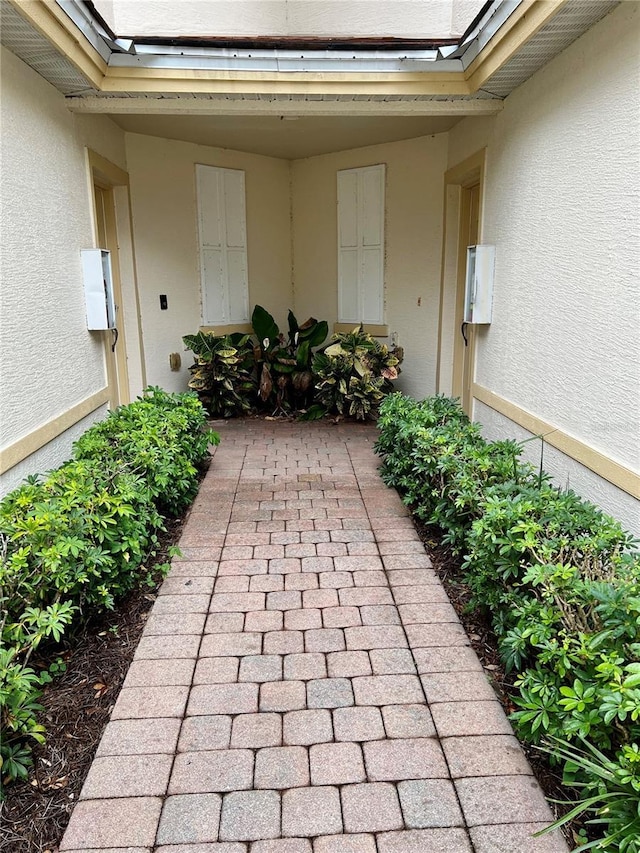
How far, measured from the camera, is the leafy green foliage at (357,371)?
6.62m

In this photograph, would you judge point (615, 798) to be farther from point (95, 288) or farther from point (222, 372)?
point (222, 372)

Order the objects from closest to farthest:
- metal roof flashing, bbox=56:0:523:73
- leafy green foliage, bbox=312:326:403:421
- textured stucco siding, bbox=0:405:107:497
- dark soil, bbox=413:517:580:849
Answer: dark soil, bbox=413:517:580:849, textured stucco siding, bbox=0:405:107:497, metal roof flashing, bbox=56:0:523:73, leafy green foliage, bbox=312:326:403:421

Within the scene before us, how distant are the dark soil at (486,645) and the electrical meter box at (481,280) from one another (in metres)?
1.94

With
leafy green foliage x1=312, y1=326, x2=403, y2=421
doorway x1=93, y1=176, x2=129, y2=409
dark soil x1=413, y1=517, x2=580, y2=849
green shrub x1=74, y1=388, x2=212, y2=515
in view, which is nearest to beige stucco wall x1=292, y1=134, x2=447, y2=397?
leafy green foliage x1=312, y1=326, x2=403, y2=421

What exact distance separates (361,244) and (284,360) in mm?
1699

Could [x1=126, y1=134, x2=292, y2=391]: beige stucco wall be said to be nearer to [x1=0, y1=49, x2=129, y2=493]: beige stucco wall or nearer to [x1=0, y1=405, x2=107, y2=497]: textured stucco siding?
[x1=0, y1=49, x2=129, y2=493]: beige stucco wall

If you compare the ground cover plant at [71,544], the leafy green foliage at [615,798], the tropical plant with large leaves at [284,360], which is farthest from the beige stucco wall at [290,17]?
the leafy green foliage at [615,798]

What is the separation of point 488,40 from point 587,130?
1100 mm

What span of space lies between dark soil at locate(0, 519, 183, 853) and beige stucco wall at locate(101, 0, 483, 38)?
523 centimetres

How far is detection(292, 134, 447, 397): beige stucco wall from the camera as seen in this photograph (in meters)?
6.50

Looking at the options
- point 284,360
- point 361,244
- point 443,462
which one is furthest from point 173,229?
point 443,462

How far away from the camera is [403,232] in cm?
681

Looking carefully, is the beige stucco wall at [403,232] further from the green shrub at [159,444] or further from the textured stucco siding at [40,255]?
the textured stucco siding at [40,255]

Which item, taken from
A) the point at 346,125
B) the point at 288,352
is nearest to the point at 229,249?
Result: the point at 288,352
